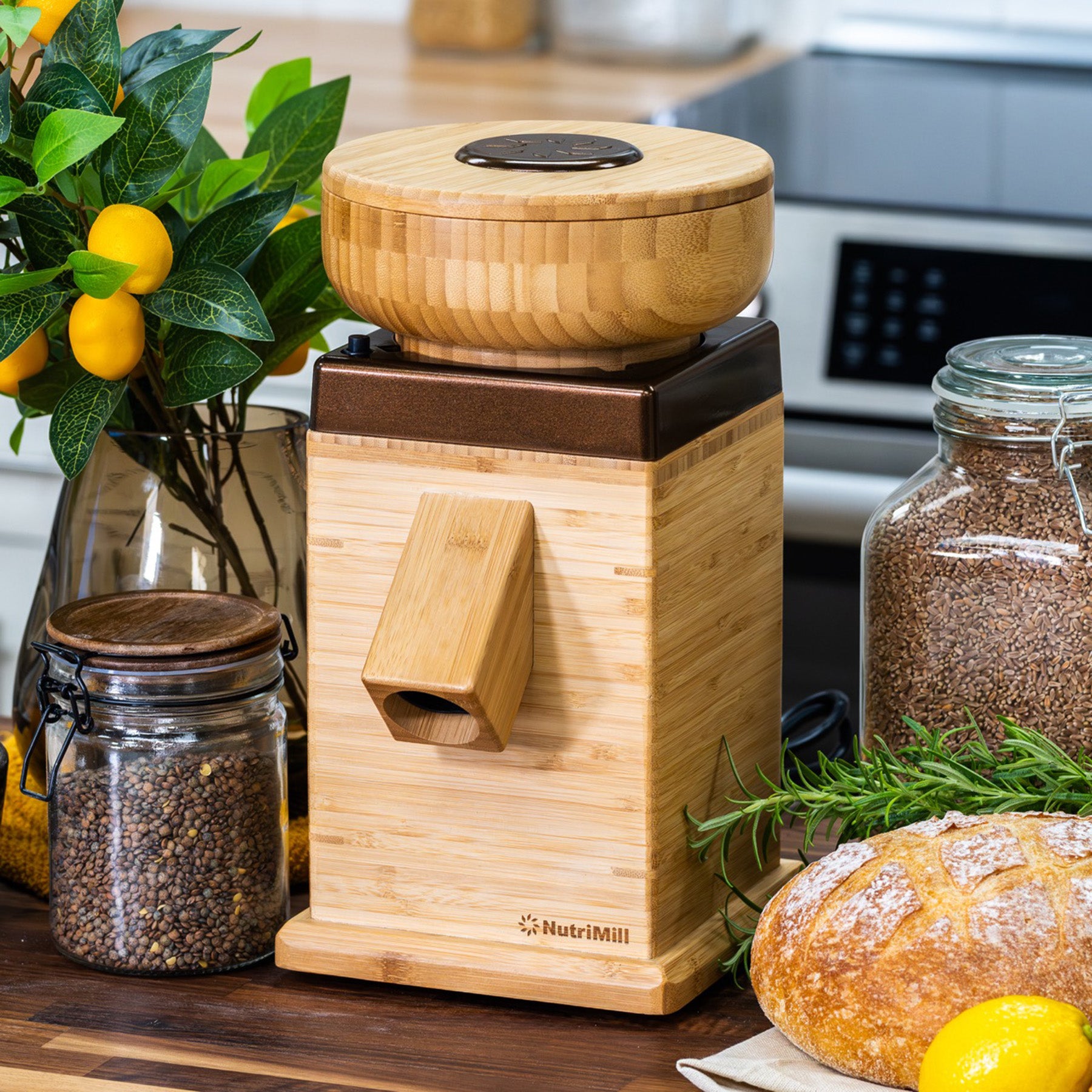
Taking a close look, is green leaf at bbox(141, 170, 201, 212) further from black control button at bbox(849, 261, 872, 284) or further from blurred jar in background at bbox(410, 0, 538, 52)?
blurred jar in background at bbox(410, 0, 538, 52)

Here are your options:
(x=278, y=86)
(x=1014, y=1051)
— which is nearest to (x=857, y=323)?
(x=278, y=86)

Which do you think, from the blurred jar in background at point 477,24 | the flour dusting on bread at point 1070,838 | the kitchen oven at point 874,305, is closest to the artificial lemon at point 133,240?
the flour dusting on bread at point 1070,838

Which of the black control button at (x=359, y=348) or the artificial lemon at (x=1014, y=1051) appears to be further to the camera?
the black control button at (x=359, y=348)

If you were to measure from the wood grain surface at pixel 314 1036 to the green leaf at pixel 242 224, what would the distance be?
0.32m

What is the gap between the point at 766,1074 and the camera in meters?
0.68

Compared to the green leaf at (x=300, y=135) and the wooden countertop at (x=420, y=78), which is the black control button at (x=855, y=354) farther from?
the green leaf at (x=300, y=135)

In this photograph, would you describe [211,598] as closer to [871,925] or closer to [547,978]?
[547,978]

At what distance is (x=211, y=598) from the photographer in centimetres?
83

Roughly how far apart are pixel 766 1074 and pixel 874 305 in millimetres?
1110

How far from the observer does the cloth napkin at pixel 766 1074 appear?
0.67 metres

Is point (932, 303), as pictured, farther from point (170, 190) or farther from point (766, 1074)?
point (766, 1074)

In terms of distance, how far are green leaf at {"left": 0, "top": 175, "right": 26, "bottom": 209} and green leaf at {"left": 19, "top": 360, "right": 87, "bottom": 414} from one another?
0.40 feet

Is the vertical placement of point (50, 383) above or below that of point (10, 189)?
below

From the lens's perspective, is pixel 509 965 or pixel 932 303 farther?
pixel 932 303
